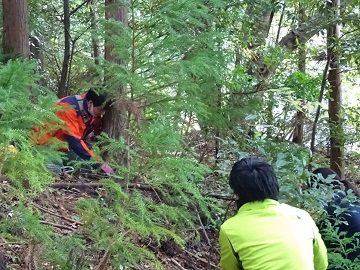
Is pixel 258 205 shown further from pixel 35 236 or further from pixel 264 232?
pixel 35 236

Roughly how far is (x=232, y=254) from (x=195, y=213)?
2024mm

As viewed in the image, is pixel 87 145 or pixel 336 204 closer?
pixel 336 204

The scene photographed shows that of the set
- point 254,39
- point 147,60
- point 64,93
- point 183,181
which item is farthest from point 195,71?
point 64,93

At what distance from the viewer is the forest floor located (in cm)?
445

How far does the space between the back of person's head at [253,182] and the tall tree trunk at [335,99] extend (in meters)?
5.05

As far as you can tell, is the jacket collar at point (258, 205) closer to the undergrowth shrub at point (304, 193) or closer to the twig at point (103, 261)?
the twig at point (103, 261)

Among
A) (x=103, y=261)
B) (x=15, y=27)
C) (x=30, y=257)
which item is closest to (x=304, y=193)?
(x=103, y=261)

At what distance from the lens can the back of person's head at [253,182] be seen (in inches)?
132

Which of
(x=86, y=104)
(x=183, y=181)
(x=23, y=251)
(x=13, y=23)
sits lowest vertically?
(x=23, y=251)

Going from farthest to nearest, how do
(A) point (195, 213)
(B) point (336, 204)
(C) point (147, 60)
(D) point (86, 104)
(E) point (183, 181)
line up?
(D) point (86, 104), (A) point (195, 213), (B) point (336, 204), (C) point (147, 60), (E) point (183, 181)

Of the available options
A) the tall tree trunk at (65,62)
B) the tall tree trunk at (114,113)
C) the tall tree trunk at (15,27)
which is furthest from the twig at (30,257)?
the tall tree trunk at (65,62)

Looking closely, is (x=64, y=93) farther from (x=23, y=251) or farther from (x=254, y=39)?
(x=23, y=251)

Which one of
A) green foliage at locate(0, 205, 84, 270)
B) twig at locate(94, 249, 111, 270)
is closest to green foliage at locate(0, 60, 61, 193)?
green foliage at locate(0, 205, 84, 270)

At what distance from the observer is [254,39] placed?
7766 millimetres
